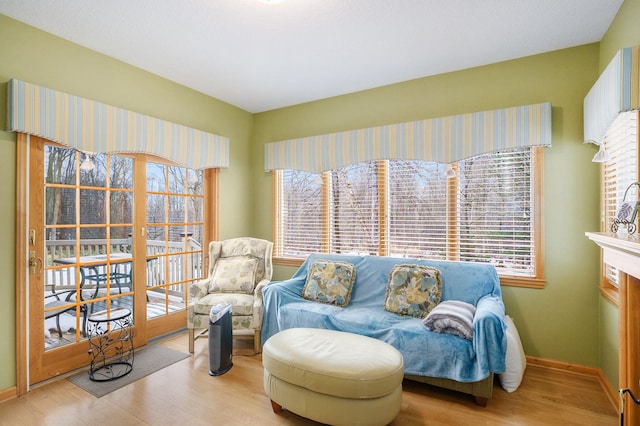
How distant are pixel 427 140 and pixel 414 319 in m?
1.71

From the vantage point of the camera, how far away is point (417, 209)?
11.3 feet

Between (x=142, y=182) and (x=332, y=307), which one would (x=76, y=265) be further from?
(x=332, y=307)

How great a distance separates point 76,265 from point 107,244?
0.96 feet

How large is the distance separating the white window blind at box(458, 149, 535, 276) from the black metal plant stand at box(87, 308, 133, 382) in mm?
3142

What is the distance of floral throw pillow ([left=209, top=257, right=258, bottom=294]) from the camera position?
11.2ft

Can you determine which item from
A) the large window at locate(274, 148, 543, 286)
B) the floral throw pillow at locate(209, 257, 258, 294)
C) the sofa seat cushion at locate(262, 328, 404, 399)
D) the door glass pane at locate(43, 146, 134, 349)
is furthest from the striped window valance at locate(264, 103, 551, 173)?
the sofa seat cushion at locate(262, 328, 404, 399)

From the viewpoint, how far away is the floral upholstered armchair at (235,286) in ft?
10.3

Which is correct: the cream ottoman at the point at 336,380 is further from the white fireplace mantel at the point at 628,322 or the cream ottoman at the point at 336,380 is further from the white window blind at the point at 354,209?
the white window blind at the point at 354,209

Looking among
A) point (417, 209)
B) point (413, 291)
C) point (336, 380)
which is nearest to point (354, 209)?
point (417, 209)

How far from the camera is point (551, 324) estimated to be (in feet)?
9.36

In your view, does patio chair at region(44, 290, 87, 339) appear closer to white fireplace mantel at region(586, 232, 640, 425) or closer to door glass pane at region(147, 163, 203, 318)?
door glass pane at region(147, 163, 203, 318)

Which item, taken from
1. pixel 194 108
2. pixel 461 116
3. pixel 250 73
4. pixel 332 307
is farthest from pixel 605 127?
pixel 194 108

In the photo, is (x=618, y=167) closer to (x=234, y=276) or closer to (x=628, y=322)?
(x=628, y=322)

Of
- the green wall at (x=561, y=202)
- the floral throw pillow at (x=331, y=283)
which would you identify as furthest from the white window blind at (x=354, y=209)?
the green wall at (x=561, y=202)
